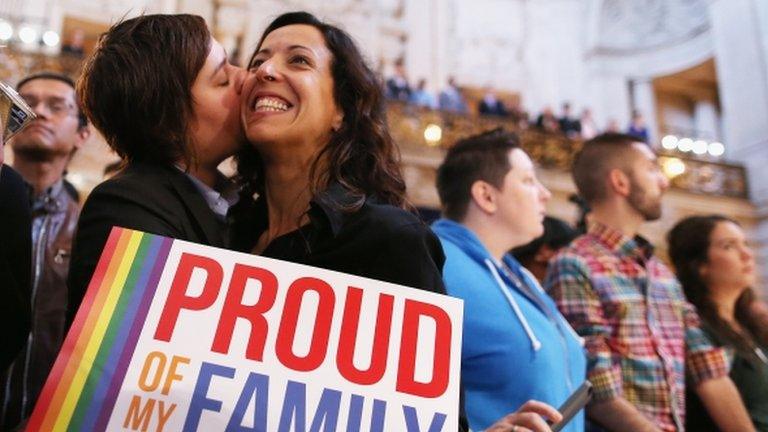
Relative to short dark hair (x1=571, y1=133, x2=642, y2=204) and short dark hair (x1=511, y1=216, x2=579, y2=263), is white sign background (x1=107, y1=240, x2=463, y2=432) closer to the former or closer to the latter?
short dark hair (x1=571, y1=133, x2=642, y2=204)

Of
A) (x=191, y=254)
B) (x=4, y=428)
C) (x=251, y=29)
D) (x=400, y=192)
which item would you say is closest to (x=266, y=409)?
(x=191, y=254)

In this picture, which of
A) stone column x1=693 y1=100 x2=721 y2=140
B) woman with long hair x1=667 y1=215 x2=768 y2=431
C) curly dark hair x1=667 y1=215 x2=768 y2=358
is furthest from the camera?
stone column x1=693 y1=100 x2=721 y2=140

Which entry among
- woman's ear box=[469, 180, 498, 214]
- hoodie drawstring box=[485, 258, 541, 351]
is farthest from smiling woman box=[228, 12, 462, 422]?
woman's ear box=[469, 180, 498, 214]

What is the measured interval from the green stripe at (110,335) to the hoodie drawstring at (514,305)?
43.0 inches

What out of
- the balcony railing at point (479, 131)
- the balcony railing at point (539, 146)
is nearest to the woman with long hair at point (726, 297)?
the balcony railing at point (479, 131)

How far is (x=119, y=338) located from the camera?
87 cm

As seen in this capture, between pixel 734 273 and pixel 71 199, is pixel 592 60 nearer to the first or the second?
pixel 734 273

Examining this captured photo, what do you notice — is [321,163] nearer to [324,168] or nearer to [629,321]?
[324,168]

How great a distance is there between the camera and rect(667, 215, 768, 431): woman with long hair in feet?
8.45

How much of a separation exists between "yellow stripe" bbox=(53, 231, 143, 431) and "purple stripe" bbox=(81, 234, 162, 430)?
0.01 m

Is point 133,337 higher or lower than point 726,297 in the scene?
higher

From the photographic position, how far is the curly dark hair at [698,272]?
285 cm

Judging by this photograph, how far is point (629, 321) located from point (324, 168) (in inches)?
52.2

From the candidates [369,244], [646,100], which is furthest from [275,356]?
[646,100]
